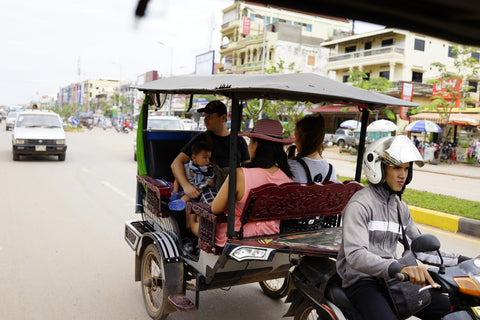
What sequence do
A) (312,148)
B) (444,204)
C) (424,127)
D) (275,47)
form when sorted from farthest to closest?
(275,47) → (424,127) → (444,204) → (312,148)

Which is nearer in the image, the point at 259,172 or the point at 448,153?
the point at 259,172

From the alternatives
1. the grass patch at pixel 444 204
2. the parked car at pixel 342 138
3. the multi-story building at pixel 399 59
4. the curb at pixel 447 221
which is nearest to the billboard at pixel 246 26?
the multi-story building at pixel 399 59

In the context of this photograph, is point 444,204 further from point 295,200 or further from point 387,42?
point 387,42

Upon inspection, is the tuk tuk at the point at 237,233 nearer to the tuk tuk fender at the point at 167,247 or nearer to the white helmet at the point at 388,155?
the tuk tuk fender at the point at 167,247

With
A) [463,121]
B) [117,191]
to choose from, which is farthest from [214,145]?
[463,121]

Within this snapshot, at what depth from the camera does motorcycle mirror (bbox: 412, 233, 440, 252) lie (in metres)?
1.99

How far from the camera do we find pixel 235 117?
117 inches

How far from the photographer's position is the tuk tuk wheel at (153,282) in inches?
138

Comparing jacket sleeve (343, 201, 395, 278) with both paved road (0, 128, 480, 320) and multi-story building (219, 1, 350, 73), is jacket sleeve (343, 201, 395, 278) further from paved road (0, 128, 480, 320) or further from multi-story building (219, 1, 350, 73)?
multi-story building (219, 1, 350, 73)

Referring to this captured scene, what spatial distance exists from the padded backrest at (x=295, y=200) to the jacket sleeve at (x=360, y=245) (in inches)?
27.2

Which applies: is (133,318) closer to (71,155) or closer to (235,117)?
(235,117)

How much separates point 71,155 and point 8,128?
75.9 ft

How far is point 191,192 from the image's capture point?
3.90m

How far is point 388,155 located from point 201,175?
2114mm
